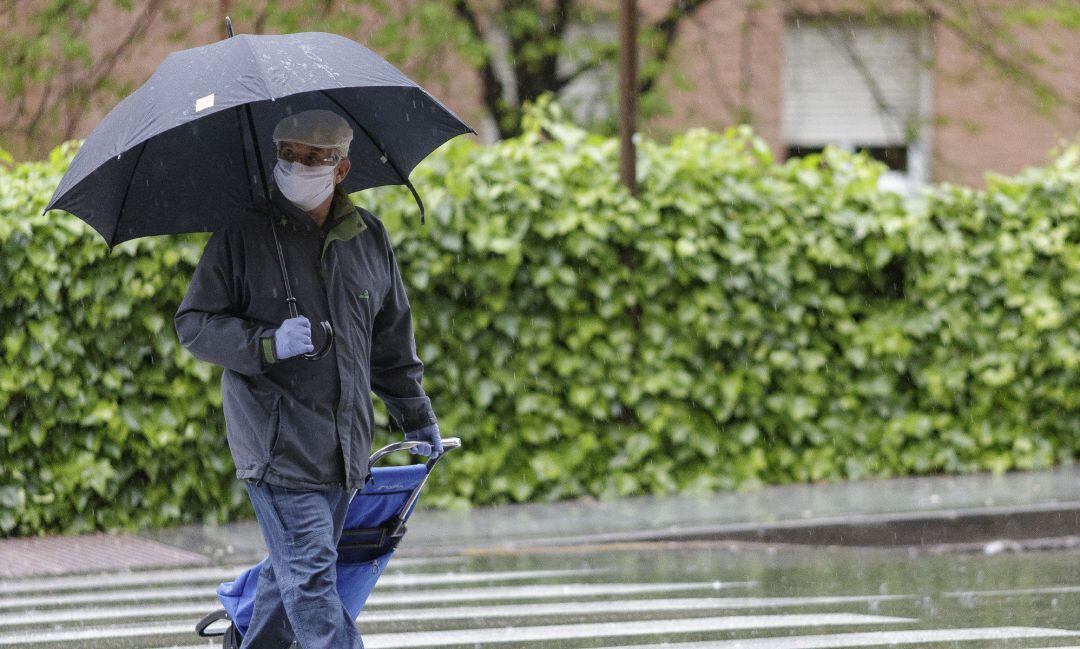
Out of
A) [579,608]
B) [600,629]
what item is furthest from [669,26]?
[600,629]

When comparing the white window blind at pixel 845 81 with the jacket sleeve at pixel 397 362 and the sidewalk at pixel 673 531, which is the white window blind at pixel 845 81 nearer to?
the sidewalk at pixel 673 531

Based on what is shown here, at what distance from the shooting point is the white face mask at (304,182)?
459cm

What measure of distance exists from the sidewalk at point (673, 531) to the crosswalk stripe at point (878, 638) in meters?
2.53

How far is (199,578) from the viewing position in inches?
316

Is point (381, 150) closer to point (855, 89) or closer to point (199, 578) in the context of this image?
point (199, 578)

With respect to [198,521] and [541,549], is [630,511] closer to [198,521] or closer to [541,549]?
[541,549]

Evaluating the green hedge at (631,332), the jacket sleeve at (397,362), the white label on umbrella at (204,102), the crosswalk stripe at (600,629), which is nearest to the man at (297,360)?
the jacket sleeve at (397,362)

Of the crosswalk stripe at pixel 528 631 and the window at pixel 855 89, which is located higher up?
the window at pixel 855 89

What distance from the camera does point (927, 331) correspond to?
10609mm

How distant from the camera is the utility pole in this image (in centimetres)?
1005

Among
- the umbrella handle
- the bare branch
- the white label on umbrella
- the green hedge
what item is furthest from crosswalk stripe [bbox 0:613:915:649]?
the bare branch

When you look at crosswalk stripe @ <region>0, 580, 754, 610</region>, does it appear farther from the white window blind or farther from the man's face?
the white window blind

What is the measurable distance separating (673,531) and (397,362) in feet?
13.7

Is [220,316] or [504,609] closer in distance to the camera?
[220,316]
